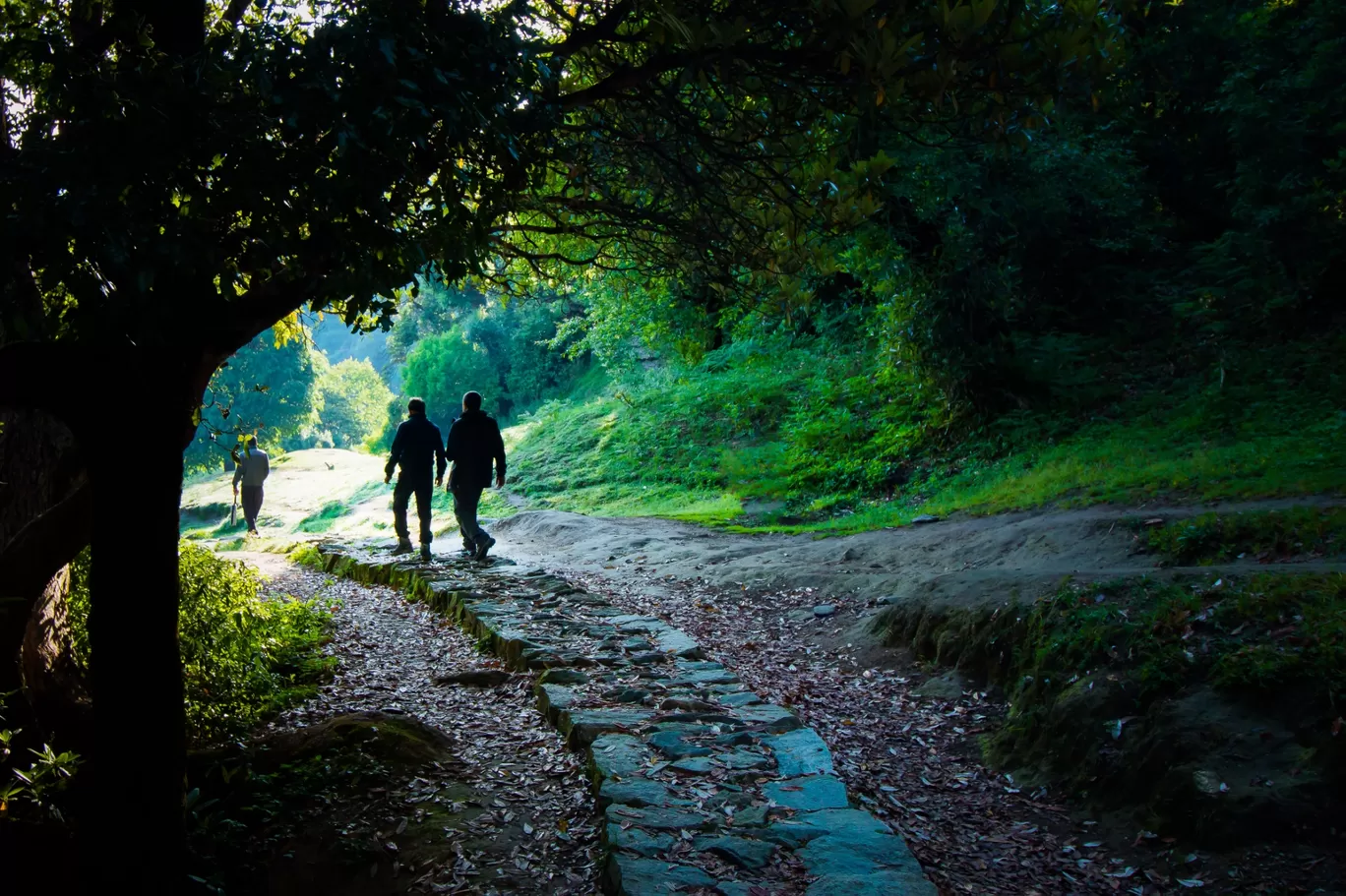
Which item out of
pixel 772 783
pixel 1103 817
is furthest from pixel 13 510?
pixel 1103 817

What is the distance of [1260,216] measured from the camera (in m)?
13.0

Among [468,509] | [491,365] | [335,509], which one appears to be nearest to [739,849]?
[468,509]

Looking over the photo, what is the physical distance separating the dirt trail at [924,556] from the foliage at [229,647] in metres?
4.57

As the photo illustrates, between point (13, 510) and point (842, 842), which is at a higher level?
point (13, 510)

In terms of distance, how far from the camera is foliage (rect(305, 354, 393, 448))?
166ft

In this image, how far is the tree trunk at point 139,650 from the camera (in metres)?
3.40

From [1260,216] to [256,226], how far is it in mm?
14716

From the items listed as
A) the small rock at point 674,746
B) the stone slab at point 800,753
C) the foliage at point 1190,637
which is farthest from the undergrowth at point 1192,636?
the small rock at point 674,746

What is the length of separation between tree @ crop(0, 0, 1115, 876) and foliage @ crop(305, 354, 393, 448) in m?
48.2

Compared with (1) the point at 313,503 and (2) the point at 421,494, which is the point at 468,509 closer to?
(2) the point at 421,494

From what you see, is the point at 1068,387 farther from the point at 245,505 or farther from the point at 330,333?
the point at 330,333

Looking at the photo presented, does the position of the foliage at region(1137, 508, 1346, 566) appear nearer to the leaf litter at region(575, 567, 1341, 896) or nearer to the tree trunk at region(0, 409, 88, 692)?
the leaf litter at region(575, 567, 1341, 896)

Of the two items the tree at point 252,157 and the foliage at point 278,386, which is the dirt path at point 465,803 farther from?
the foliage at point 278,386

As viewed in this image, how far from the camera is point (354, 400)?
5178 centimetres
